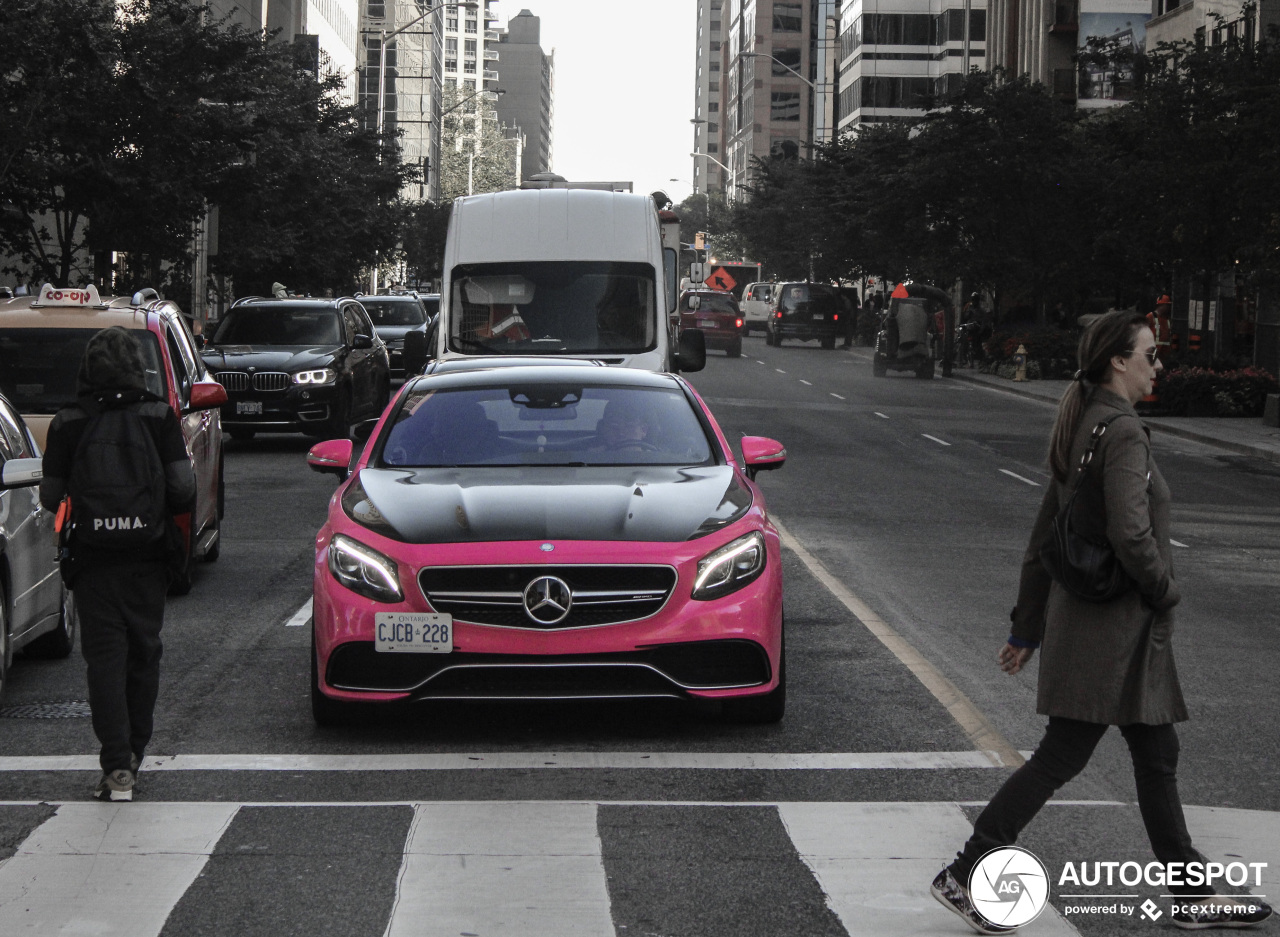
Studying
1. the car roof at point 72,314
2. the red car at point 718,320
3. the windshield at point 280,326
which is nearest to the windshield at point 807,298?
the red car at point 718,320

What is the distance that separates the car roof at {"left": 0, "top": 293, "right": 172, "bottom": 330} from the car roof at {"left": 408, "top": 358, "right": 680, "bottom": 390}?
4239 mm

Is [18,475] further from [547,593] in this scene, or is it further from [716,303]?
[716,303]

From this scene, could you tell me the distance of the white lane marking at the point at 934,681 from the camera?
7500 mm

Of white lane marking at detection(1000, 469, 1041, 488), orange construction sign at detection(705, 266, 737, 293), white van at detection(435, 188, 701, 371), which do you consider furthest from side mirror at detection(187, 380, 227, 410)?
orange construction sign at detection(705, 266, 737, 293)

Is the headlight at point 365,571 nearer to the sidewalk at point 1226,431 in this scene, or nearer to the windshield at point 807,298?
the sidewalk at point 1226,431

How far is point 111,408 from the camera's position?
6754mm

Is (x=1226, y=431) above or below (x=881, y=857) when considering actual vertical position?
below

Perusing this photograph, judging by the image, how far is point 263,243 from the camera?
3716cm

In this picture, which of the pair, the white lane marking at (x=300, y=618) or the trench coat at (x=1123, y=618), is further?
the white lane marking at (x=300, y=618)

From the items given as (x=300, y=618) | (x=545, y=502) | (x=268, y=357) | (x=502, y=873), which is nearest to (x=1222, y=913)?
(x=502, y=873)

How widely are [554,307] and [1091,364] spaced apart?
1292 cm

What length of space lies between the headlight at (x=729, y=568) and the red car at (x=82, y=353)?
18.3 feet

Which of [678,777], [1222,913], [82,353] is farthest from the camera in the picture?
[82,353]

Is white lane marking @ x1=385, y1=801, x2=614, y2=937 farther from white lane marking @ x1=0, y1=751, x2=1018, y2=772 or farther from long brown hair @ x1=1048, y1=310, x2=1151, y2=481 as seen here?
long brown hair @ x1=1048, y1=310, x2=1151, y2=481
